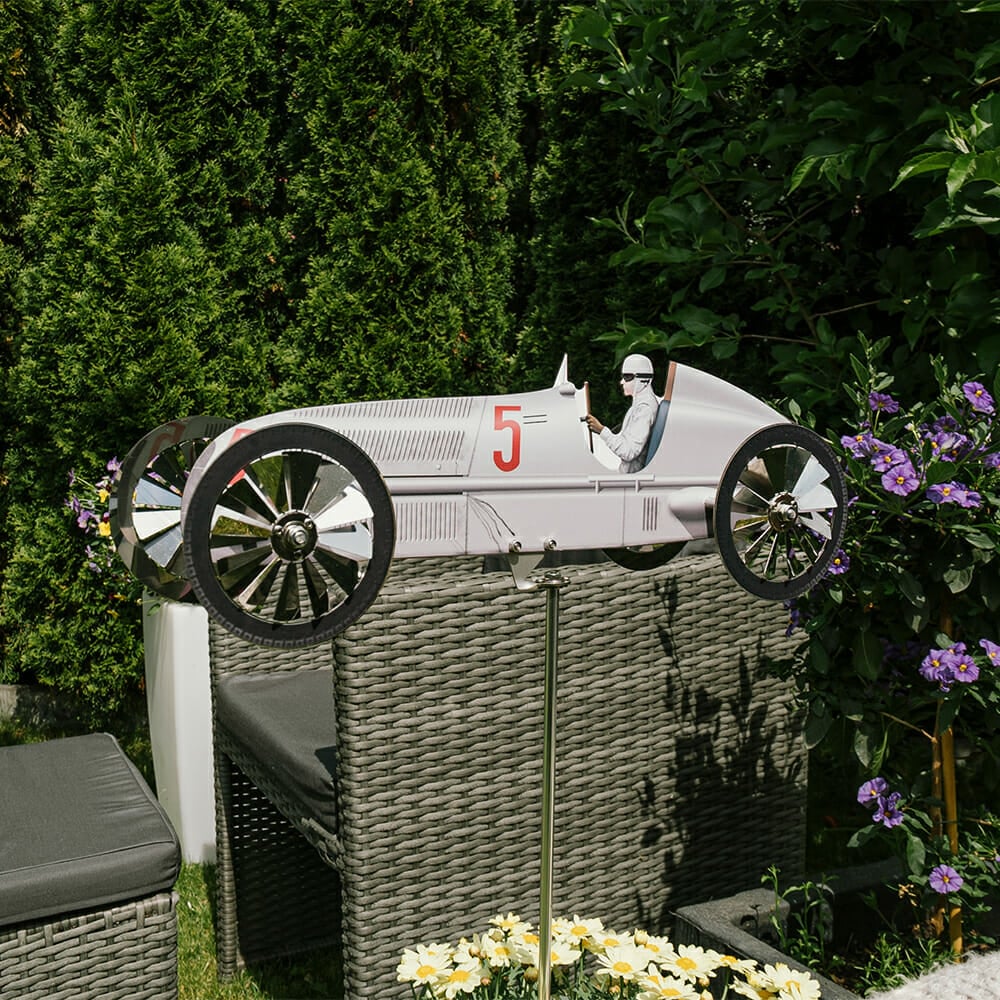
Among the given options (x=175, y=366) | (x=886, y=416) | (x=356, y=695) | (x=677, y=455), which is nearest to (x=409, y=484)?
(x=677, y=455)

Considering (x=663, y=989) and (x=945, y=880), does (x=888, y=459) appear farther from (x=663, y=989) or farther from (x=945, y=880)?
(x=663, y=989)

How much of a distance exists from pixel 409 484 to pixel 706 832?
130 cm

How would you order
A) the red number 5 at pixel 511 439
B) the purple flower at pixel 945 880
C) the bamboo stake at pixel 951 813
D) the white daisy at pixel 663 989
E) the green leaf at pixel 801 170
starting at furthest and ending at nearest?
the green leaf at pixel 801 170, the bamboo stake at pixel 951 813, the purple flower at pixel 945 880, the white daisy at pixel 663 989, the red number 5 at pixel 511 439

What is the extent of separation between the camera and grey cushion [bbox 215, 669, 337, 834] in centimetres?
174

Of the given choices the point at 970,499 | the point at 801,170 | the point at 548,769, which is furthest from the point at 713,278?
the point at 548,769

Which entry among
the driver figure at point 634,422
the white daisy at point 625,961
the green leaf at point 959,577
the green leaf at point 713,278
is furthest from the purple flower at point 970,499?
the green leaf at point 713,278

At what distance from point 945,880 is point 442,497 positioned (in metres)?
1.13

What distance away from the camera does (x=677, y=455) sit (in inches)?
39.4

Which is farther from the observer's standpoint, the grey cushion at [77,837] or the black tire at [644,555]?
the grey cushion at [77,837]

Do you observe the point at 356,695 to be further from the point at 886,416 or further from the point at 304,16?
the point at 304,16

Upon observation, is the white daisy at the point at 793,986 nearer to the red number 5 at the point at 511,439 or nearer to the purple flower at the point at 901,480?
the purple flower at the point at 901,480

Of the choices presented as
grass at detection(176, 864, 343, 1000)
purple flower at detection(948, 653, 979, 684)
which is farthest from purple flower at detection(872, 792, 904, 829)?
grass at detection(176, 864, 343, 1000)

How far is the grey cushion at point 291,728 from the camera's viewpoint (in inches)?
68.4

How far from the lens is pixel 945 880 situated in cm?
153
